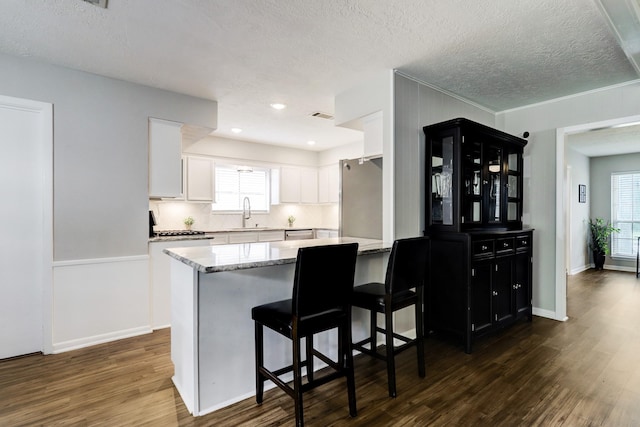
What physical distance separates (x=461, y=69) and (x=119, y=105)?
3.36 m

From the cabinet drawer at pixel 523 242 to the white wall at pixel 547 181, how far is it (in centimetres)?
38

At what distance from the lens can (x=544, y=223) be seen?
3.91 m

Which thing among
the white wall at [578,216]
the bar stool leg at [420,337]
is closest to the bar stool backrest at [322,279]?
the bar stool leg at [420,337]

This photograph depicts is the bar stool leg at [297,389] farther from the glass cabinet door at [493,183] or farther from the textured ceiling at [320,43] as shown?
the glass cabinet door at [493,183]

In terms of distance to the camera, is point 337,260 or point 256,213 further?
point 256,213

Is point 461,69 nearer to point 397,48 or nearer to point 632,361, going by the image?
point 397,48

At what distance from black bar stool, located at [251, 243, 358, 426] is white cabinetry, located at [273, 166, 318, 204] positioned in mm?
4482

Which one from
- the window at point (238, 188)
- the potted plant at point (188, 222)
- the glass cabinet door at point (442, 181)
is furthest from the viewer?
the window at point (238, 188)

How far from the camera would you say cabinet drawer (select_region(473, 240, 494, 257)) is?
298 centimetres

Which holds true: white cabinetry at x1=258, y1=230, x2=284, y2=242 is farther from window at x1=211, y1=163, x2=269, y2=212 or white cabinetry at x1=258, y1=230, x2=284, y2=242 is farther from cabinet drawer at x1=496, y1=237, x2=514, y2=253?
cabinet drawer at x1=496, y1=237, x2=514, y2=253

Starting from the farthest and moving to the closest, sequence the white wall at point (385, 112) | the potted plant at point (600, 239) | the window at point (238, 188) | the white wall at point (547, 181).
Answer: the potted plant at point (600, 239) → the window at point (238, 188) → the white wall at point (547, 181) → the white wall at point (385, 112)

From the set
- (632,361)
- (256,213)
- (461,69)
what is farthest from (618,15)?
(256,213)

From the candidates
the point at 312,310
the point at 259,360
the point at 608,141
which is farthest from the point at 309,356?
the point at 608,141

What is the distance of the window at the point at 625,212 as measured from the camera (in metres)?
6.72
